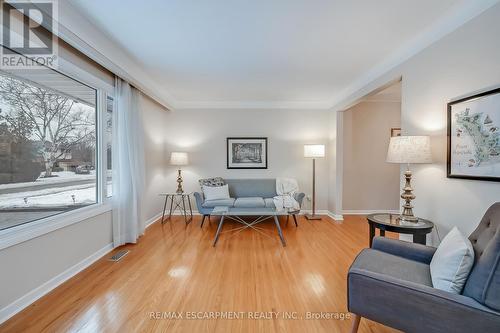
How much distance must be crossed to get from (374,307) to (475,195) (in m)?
1.29

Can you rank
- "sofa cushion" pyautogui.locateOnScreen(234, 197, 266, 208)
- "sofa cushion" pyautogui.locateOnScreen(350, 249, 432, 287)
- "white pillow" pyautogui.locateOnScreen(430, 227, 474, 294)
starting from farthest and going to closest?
"sofa cushion" pyautogui.locateOnScreen(234, 197, 266, 208) < "sofa cushion" pyautogui.locateOnScreen(350, 249, 432, 287) < "white pillow" pyautogui.locateOnScreen(430, 227, 474, 294)

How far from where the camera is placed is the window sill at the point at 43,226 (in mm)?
1674

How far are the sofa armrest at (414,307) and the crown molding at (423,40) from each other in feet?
6.90

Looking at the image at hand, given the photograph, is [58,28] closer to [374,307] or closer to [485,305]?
[374,307]

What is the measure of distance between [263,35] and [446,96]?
6.11 ft

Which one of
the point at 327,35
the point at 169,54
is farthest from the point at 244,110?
the point at 327,35

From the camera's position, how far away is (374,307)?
1.29 meters

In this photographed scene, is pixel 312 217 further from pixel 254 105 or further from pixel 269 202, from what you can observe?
pixel 254 105

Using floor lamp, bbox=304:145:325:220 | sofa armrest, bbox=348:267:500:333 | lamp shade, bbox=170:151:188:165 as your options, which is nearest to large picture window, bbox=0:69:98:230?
lamp shade, bbox=170:151:188:165

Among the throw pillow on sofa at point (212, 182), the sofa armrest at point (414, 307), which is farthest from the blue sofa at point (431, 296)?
the throw pillow on sofa at point (212, 182)

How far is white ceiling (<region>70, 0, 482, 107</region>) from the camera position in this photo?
6.13 feet

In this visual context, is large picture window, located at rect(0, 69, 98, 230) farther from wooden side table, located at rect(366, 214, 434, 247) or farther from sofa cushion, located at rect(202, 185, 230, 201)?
wooden side table, located at rect(366, 214, 434, 247)

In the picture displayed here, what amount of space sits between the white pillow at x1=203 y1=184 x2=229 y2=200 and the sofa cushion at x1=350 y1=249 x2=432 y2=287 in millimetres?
2916

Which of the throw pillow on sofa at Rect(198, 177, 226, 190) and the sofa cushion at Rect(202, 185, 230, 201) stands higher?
the throw pillow on sofa at Rect(198, 177, 226, 190)
